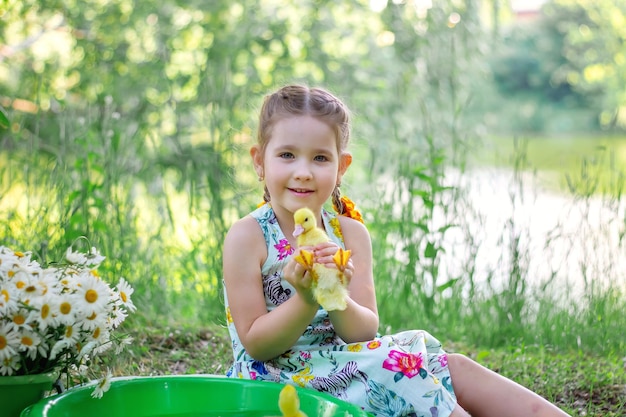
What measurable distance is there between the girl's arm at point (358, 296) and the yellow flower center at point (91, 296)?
21.2 inches

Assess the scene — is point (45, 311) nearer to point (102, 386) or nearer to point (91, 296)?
point (91, 296)

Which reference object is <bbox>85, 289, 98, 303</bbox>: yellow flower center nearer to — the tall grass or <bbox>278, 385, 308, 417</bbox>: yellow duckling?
<bbox>278, 385, 308, 417</bbox>: yellow duckling

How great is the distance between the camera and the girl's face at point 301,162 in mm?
2266

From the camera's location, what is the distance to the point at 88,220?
11.4 ft

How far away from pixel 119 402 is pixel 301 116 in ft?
2.89

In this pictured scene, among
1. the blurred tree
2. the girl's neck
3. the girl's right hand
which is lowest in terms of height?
the girl's right hand

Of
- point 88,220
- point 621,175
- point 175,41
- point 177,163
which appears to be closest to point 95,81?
point 175,41

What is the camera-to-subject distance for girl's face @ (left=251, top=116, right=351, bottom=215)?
2.27 meters

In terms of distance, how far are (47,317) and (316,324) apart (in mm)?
757

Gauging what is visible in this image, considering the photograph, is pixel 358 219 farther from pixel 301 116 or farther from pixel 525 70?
pixel 525 70

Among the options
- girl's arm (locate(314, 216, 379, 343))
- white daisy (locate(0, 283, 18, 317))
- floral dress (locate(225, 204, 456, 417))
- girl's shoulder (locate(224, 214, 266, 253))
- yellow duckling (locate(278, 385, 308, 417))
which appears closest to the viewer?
yellow duckling (locate(278, 385, 308, 417))

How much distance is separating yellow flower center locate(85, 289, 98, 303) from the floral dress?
53 centimetres

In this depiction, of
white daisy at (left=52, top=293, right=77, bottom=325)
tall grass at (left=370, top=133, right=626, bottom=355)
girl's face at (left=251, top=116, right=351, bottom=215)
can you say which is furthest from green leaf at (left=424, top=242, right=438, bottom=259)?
white daisy at (left=52, top=293, right=77, bottom=325)

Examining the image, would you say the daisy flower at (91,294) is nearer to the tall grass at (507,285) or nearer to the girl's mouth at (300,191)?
the girl's mouth at (300,191)
